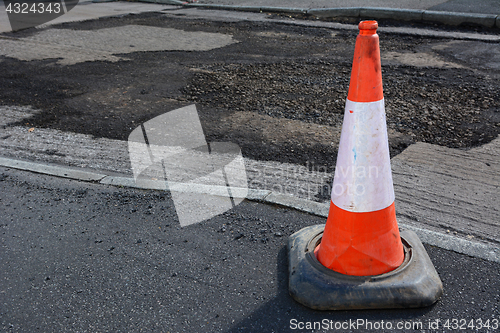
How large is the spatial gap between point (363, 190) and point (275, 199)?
3.36ft

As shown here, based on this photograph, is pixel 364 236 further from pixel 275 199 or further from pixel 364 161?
pixel 275 199

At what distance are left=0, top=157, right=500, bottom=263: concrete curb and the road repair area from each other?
0.02 metres

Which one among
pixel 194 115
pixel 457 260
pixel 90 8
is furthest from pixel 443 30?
pixel 90 8

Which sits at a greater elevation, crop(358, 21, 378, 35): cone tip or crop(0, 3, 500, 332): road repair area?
crop(358, 21, 378, 35): cone tip

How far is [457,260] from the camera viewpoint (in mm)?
2498

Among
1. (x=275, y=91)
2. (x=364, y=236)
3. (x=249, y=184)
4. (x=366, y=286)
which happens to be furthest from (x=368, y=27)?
(x=275, y=91)

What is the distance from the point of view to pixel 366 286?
2193mm

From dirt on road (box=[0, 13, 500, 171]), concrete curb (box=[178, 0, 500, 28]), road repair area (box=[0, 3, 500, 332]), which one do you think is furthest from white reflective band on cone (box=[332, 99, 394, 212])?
concrete curb (box=[178, 0, 500, 28])

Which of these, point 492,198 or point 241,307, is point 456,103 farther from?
point 241,307

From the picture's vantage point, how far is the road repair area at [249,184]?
2229mm

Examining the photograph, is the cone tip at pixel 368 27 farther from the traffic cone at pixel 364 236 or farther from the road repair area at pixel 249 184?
the road repair area at pixel 249 184

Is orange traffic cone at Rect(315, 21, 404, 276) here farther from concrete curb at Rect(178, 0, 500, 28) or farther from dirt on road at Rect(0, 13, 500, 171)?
concrete curb at Rect(178, 0, 500, 28)

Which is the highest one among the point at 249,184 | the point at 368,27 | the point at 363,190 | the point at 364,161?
the point at 368,27

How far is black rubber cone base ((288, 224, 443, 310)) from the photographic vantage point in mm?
2143
